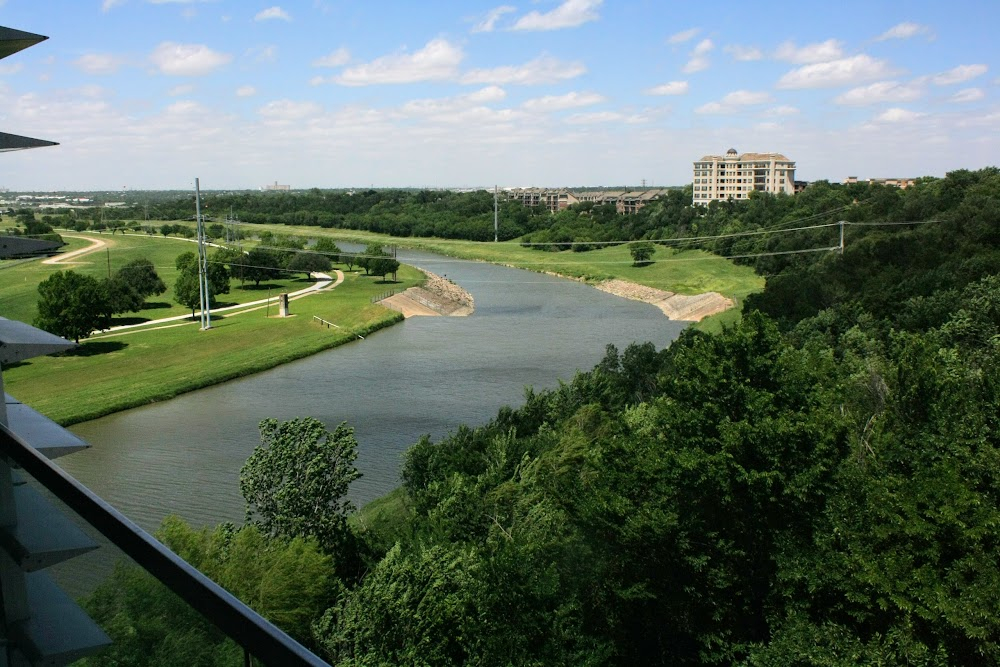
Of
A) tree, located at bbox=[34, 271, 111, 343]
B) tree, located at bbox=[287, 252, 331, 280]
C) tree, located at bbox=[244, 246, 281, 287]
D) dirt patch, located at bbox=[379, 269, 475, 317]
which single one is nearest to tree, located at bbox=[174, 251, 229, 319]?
tree, located at bbox=[34, 271, 111, 343]

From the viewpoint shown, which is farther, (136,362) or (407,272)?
(407,272)

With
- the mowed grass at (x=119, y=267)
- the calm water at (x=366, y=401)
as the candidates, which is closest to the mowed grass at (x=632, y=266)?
the calm water at (x=366, y=401)

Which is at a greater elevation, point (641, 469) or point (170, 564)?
point (170, 564)

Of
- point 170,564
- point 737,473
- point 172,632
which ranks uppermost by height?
point 170,564

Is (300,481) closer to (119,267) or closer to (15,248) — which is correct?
(15,248)

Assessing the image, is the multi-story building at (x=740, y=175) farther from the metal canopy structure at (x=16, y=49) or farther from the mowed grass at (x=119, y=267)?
the metal canopy structure at (x=16, y=49)

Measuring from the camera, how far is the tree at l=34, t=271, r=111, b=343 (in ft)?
65.7

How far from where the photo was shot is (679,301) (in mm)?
29703

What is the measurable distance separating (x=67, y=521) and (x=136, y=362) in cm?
1989

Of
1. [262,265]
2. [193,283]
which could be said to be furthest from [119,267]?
[262,265]

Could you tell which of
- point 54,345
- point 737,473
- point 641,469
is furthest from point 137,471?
point 54,345

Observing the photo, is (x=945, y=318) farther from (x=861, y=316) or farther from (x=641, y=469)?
(x=641, y=469)

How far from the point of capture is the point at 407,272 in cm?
3562

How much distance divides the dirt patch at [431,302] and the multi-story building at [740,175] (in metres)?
36.5
